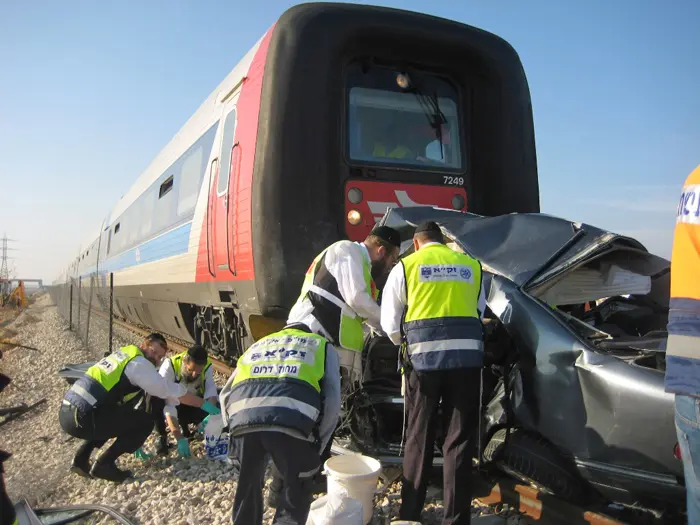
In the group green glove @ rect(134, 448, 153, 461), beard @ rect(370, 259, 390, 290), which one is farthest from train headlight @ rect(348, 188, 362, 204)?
green glove @ rect(134, 448, 153, 461)

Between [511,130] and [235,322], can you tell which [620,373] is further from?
[235,322]

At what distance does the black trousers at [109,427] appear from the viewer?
4371mm

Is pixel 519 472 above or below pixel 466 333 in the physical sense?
below

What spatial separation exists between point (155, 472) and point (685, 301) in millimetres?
3769

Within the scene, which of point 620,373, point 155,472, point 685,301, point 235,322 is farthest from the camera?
point 235,322

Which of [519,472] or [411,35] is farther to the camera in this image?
[411,35]

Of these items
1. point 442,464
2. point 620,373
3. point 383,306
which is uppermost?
point 383,306

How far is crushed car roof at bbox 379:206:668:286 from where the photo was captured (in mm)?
3430

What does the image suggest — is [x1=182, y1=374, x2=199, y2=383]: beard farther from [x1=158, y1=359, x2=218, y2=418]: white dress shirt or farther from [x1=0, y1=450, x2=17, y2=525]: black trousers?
[x1=0, y1=450, x2=17, y2=525]: black trousers

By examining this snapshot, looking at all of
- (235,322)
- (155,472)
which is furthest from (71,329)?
(155,472)

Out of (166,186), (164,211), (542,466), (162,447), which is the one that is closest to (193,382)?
(162,447)

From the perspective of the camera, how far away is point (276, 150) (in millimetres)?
4652

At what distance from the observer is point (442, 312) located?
10.2 ft

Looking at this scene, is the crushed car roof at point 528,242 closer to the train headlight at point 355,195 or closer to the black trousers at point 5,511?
the train headlight at point 355,195
